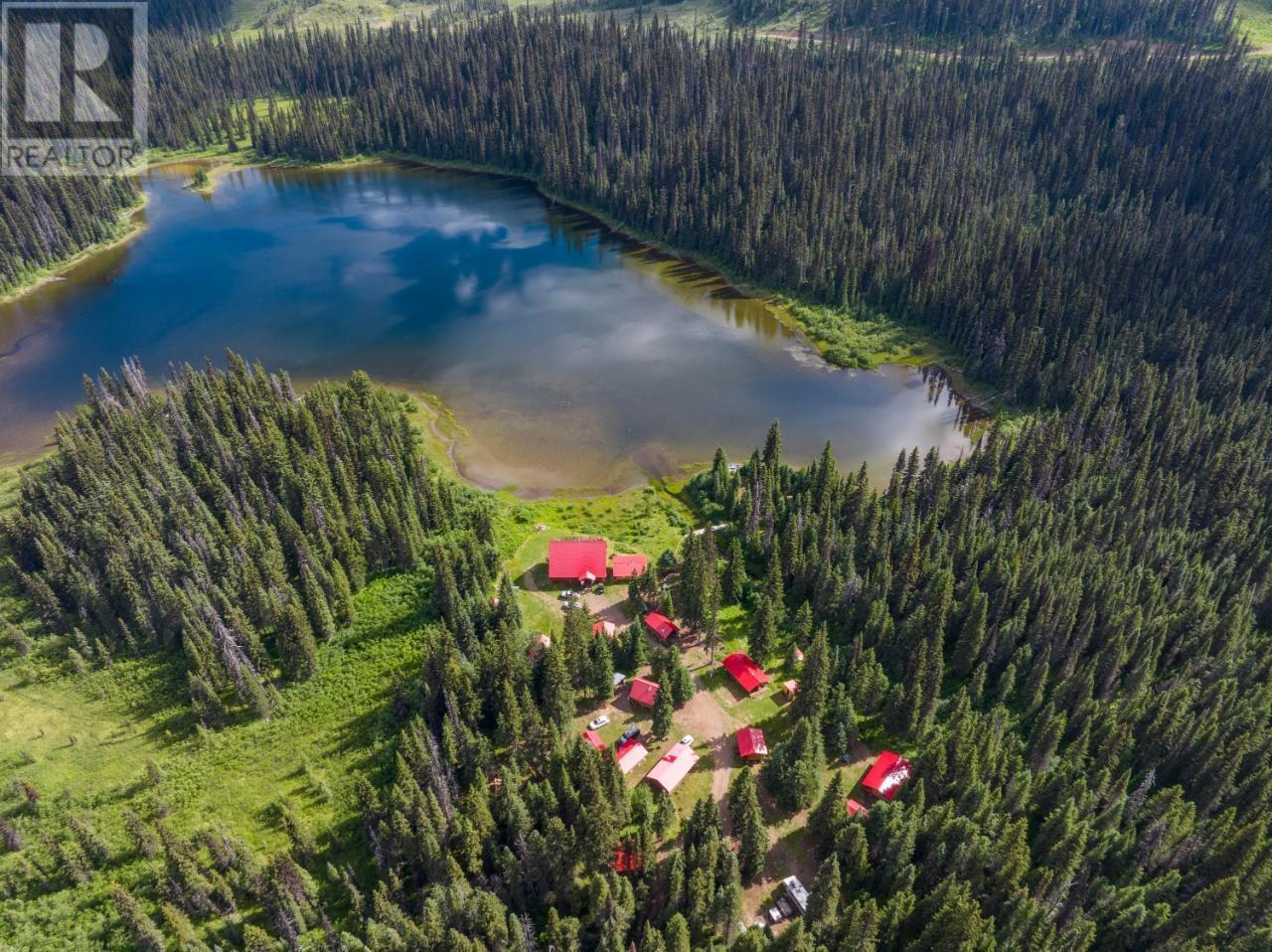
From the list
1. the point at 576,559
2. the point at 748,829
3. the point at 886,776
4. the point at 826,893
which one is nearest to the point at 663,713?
the point at 748,829

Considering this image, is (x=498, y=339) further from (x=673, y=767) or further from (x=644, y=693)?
(x=673, y=767)

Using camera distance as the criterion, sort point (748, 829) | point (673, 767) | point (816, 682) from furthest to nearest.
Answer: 1. point (816, 682)
2. point (673, 767)
3. point (748, 829)

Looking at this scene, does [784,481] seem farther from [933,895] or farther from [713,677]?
[933,895]

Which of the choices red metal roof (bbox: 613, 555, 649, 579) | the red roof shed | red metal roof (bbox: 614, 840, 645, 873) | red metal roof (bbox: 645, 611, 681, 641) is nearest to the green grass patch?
red metal roof (bbox: 613, 555, 649, 579)

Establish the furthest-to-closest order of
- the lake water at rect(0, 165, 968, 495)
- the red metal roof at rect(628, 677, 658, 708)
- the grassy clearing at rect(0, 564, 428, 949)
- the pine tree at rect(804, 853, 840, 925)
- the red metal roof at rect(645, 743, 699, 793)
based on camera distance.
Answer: the lake water at rect(0, 165, 968, 495) → the red metal roof at rect(628, 677, 658, 708) → the red metal roof at rect(645, 743, 699, 793) → the grassy clearing at rect(0, 564, 428, 949) → the pine tree at rect(804, 853, 840, 925)

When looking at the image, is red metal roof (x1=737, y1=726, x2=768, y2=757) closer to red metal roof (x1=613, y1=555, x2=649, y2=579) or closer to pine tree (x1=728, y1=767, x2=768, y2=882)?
pine tree (x1=728, y1=767, x2=768, y2=882)

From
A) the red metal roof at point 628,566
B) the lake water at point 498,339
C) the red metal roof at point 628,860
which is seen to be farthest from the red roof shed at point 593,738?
the lake water at point 498,339

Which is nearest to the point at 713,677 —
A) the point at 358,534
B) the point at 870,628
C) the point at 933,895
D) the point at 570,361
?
the point at 870,628
